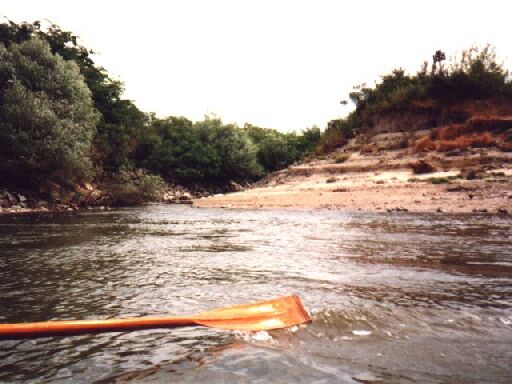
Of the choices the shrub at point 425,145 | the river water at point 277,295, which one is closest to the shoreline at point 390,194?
the shrub at point 425,145

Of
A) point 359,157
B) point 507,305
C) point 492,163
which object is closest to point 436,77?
point 359,157

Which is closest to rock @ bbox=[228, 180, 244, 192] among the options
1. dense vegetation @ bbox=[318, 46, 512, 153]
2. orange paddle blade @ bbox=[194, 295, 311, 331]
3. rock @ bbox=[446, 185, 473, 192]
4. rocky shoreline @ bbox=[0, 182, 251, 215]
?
dense vegetation @ bbox=[318, 46, 512, 153]

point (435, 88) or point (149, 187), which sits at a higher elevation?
point (435, 88)

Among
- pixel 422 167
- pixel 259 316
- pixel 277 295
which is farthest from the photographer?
pixel 422 167

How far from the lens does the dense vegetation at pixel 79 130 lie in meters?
17.6

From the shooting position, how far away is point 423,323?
302cm

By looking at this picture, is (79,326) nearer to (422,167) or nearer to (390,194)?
(390,194)

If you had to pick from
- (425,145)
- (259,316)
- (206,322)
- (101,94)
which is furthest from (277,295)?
(101,94)

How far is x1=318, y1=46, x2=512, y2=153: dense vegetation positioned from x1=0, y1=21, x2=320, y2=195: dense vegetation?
1356 centimetres

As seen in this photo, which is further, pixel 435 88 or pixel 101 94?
pixel 101 94

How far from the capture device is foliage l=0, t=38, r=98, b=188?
57.2 ft

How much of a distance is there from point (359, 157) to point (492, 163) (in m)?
6.19

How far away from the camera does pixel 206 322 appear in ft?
9.62

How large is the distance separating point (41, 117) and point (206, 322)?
57.1 feet
